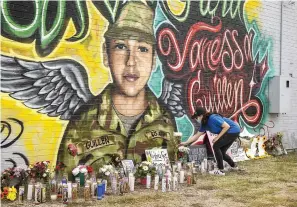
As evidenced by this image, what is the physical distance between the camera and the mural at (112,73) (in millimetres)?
7031

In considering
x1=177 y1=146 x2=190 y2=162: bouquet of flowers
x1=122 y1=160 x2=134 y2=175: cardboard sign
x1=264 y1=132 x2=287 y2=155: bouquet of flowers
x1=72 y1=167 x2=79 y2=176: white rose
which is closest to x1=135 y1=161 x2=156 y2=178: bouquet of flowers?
x1=122 y1=160 x2=134 y2=175: cardboard sign

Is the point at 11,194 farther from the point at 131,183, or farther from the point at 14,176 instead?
the point at 131,183

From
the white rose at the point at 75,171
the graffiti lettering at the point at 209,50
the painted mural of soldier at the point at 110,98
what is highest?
the graffiti lettering at the point at 209,50

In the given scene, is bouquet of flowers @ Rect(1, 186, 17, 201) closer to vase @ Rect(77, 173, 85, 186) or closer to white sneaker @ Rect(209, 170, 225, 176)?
vase @ Rect(77, 173, 85, 186)

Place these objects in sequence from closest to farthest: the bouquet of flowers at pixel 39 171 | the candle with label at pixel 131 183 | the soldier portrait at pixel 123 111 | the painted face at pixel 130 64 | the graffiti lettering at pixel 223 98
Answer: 1. the bouquet of flowers at pixel 39 171
2. the candle with label at pixel 131 183
3. the soldier portrait at pixel 123 111
4. the painted face at pixel 130 64
5. the graffiti lettering at pixel 223 98

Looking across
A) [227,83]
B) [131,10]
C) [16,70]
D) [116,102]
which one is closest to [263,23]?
[227,83]

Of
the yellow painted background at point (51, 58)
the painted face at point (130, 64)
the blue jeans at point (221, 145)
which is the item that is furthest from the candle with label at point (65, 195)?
the blue jeans at point (221, 145)

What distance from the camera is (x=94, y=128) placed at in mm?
8070

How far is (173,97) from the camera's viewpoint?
31.4 feet

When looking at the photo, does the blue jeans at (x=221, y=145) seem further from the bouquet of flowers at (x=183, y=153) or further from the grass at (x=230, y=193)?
the bouquet of flowers at (x=183, y=153)

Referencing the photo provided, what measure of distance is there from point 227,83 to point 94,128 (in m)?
4.40

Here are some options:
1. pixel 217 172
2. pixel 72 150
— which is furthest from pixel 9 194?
pixel 217 172

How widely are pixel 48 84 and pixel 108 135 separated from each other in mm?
1640

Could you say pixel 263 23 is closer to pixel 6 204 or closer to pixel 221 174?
pixel 221 174
